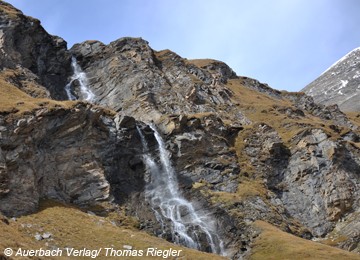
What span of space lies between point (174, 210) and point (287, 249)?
746 inches

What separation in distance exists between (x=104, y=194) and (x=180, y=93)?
5817cm

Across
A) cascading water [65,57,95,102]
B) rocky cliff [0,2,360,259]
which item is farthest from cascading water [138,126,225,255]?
cascading water [65,57,95,102]

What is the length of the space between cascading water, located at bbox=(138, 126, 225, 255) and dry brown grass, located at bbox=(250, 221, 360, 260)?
19.5ft

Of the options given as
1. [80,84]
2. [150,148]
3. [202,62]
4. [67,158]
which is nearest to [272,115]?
[80,84]

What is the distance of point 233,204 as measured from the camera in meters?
70.2

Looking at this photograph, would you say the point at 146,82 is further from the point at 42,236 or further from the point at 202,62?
the point at 202,62

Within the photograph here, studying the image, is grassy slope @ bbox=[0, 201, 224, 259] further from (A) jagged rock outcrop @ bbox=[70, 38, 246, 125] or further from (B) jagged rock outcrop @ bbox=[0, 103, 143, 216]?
(A) jagged rock outcrop @ bbox=[70, 38, 246, 125]

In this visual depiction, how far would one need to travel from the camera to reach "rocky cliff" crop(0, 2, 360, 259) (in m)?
61.8

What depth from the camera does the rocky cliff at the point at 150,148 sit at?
61.8 meters

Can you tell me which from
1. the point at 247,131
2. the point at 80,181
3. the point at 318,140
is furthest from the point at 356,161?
the point at 80,181

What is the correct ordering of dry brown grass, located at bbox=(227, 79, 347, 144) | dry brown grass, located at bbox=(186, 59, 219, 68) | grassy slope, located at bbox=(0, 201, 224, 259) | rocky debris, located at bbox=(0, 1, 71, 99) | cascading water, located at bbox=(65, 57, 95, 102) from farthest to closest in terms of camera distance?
dry brown grass, located at bbox=(186, 59, 219, 68)
cascading water, located at bbox=(65, 57, 95, 102)
dry brown grass, located at bbox=(227, 79, 347, 144)
rocky debris, located at bbox=(0, 1, 71, 99)
grassy slope, located at bbox=(0, 201, 224, 259)

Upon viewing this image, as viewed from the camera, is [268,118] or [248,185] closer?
[248,185]

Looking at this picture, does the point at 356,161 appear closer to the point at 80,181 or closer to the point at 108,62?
the point at 80,181

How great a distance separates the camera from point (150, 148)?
3088 inches
